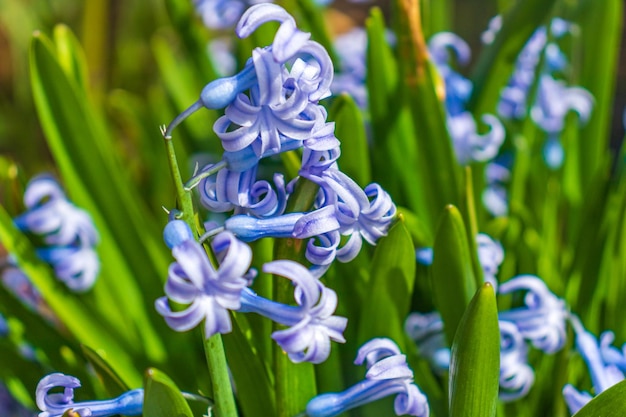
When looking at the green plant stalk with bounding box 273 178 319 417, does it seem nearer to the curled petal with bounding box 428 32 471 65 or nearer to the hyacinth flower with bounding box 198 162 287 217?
the hyacinth flower with bounding box 198 162 287 217

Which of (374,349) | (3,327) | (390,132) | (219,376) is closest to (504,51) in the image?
(390,132)

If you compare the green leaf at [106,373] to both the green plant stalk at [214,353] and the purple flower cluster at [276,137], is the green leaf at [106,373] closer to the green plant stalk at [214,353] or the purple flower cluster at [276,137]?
the green plant stalk at [214,353]

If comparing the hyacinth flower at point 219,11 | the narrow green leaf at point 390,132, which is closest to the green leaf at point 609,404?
the narrow green leaf at point 390,132

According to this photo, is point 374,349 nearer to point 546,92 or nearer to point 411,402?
point 411,402

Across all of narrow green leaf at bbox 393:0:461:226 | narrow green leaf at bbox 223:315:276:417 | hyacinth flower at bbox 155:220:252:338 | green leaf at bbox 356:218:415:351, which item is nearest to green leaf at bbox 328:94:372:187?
narrow green leaf at bbox 393:0:461:226

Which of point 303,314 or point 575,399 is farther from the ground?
point 303,314

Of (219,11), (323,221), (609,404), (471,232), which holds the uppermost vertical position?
(219,11)
